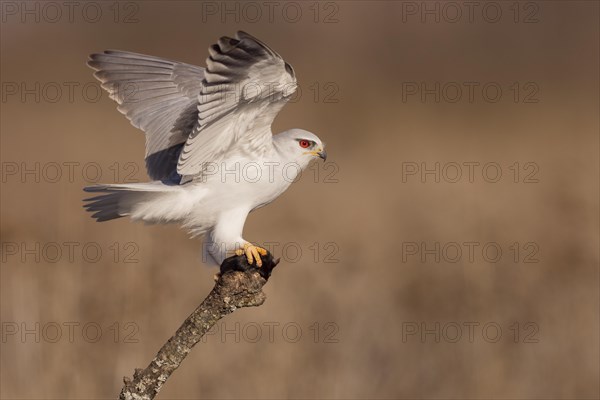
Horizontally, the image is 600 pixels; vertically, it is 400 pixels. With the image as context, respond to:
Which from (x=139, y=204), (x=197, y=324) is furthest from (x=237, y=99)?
(x=197, y=324)

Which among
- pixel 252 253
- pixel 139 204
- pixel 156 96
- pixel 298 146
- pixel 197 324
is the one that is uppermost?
pixel 156 96

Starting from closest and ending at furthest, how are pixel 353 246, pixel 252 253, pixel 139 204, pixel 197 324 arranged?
pixel 197 324
pixel 252 253
pixel 139 204
pixel 353 246

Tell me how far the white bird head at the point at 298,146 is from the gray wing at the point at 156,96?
518 mm

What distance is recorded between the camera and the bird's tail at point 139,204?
4.15 metres

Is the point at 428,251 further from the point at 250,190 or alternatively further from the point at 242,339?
the point at 250,190

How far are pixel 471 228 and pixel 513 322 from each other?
137 cm

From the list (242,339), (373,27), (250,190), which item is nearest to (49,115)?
(373,27)

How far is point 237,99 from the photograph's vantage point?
3777 millimetres

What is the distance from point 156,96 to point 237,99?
109 centimetres

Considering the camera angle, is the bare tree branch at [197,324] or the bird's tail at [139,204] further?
the bird's tail at [139,204]

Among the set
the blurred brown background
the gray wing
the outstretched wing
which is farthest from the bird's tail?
the blurred brown background

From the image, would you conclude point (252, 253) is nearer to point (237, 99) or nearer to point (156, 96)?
point (237, 99)

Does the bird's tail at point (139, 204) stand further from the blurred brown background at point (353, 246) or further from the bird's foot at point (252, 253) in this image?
the blurred brown background at point (353, 246)

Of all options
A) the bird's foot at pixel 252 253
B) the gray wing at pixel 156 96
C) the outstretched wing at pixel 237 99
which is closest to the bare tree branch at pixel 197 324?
the bird's foot at pixel 252 253
